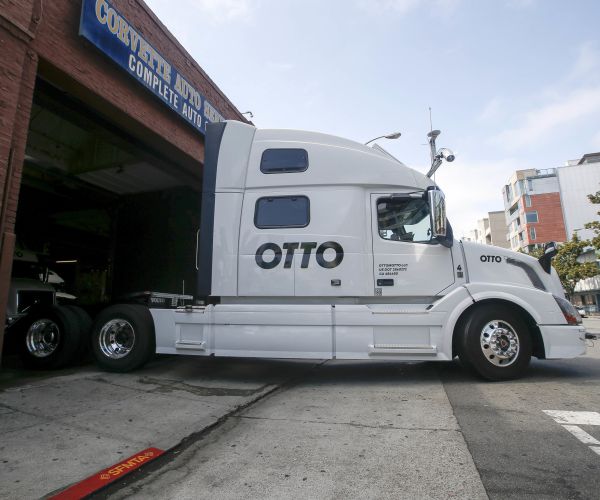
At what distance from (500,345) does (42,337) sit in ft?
23.6

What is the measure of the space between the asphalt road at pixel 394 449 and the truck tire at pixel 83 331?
11.7 ft

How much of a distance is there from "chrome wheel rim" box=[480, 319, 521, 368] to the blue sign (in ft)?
25.4

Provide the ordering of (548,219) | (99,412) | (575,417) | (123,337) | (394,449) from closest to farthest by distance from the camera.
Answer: (394,449) < (575,417) < (99,412) < (123,337) < (548,219)

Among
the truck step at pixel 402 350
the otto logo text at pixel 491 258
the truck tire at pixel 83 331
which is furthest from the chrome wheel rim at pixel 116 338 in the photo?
the otto logo text at pixel 491 258

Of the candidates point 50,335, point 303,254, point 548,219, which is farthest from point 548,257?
point 548,219

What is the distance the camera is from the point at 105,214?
49.0 feet

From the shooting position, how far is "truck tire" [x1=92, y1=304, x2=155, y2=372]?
20.2 ft

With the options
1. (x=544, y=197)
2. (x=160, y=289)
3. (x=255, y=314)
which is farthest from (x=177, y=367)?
(x=544, y=197)

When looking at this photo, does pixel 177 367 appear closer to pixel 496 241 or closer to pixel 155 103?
pixel 155 103

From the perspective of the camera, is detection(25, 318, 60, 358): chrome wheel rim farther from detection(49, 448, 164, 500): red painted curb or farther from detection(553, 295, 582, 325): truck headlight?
detection(553, 295, 582, 325): truck headlight

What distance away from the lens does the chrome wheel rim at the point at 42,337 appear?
21.9 ft

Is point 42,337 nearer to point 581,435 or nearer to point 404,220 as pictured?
point 404,220

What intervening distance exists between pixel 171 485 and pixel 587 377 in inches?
236

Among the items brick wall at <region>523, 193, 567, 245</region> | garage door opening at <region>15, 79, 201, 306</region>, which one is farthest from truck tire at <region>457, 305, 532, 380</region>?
brick wall at <region>523, 193, 567, 245</region>
